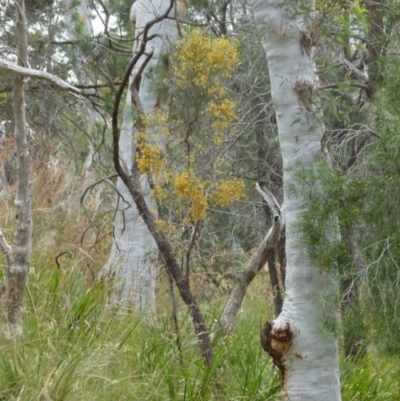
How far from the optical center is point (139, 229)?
8500 mm

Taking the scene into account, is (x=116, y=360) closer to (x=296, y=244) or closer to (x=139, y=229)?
(x=296, y=244)

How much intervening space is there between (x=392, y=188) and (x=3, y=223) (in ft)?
21.9

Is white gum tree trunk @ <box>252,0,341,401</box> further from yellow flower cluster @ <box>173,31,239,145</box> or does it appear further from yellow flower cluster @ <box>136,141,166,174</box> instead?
yellow flower cluster @ <box>136,141,166,174</box>

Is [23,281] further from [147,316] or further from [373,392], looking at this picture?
[373,392]

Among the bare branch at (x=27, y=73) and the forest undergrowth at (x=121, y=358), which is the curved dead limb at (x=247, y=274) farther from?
the bare branch at (x=27, y=73)

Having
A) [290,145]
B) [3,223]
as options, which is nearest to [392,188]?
[290,145]

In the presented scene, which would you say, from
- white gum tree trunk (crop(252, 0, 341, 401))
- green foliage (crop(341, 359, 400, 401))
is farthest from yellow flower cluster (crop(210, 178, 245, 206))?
green foliage (crop(341, 359, 400, 401))

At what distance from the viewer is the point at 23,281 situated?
6496 mm

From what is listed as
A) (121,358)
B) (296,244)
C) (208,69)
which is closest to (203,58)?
(208,69)

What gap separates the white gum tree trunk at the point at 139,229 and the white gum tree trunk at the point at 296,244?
2.16 metres

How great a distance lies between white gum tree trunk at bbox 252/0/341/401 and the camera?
5312mm

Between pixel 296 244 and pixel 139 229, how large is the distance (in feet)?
11.3

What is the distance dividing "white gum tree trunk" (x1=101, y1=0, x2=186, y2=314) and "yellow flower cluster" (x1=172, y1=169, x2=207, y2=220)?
1.23 m

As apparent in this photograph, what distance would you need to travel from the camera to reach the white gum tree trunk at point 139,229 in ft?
25.6
